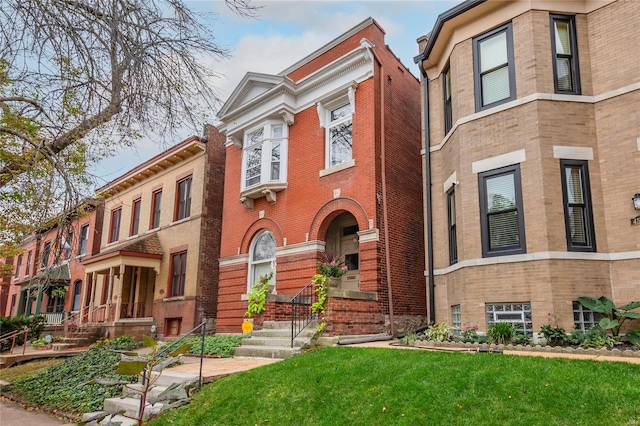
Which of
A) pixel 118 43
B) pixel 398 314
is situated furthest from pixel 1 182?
pixel 398 314

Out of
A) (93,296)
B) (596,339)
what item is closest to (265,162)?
Answer: (596,339)

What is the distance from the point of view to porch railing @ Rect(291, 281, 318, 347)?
11.5 m

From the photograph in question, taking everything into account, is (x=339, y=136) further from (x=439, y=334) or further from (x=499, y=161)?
(x=439, y=334)

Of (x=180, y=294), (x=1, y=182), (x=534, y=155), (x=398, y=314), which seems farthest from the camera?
(x=180, y=294)

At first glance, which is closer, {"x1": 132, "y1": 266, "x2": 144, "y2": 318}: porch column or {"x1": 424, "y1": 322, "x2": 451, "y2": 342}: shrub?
{"x1": 424, "y1": 322, "x2": 451, "y2": 342}: shrub

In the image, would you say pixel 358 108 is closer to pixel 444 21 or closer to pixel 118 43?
pixel 444 21

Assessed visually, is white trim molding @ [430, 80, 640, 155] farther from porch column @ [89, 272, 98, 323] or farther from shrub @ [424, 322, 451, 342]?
porch column @ [89, 272, 98, 323]

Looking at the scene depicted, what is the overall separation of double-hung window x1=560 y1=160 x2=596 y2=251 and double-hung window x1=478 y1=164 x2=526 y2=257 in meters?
0.85

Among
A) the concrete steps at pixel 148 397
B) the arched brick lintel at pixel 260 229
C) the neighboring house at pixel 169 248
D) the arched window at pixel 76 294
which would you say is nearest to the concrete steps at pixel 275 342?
the concrete steps at pixel 148 397

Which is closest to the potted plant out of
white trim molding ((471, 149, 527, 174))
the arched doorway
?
the arched doorway

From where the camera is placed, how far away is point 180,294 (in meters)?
19.5

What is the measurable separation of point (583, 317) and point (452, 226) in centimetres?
364

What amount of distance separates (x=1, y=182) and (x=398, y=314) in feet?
31.3

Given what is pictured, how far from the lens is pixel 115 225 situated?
84.1 ft
